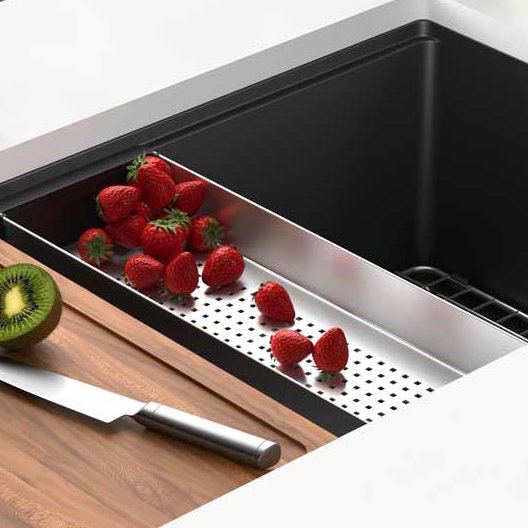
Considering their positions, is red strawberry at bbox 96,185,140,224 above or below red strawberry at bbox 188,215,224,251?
above

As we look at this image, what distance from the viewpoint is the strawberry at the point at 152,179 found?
63.7 inches

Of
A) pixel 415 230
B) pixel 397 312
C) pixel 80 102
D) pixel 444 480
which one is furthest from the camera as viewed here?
pixel 415 230

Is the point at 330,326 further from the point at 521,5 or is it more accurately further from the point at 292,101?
the point at 521,5

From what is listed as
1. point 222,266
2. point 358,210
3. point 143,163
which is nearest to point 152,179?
point 143,163

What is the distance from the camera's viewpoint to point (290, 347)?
4.93 ft

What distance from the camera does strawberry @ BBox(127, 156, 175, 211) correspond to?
1.62 meters

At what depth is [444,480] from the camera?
1059 mm

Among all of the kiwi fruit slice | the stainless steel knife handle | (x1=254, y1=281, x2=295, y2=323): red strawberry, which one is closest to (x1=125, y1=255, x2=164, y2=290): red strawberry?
(x1=254, y1=281, x2=295, y2=323): red strawberry

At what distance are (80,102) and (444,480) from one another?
772 millimetres

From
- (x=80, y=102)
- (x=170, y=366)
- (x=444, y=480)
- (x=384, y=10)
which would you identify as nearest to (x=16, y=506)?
(x=170, y=366)

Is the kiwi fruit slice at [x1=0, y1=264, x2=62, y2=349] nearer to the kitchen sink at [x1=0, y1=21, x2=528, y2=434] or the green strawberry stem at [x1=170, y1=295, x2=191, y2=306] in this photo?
the kitchen sink at [x1=0, y1=21, x2=528, y2=434]

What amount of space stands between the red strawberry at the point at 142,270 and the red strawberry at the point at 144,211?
0.20 ft

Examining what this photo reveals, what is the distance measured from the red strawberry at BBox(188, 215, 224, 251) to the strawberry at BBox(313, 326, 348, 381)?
0.22 metres

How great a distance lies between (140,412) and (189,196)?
0.45 metres
